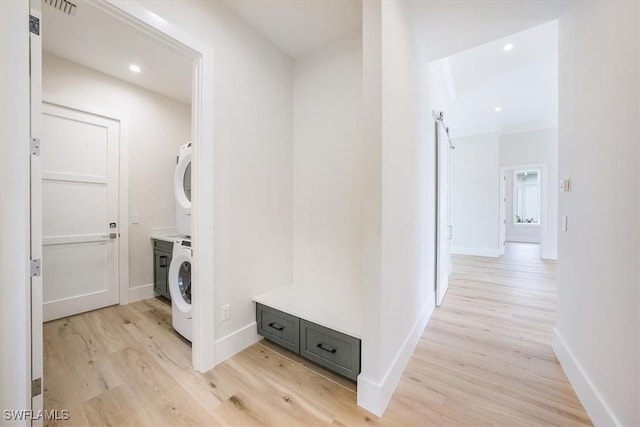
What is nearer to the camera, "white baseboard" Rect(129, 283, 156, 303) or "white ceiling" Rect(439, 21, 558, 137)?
"white ceiling" Rect(439, 21, 558, 137)

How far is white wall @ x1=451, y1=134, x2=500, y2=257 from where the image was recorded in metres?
5.63

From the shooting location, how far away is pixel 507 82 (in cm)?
364

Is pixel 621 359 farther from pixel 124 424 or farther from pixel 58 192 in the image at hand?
pixel 58 192

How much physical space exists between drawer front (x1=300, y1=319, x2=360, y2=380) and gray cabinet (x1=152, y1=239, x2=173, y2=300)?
1.97 m

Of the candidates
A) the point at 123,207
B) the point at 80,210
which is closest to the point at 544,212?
the point at 123,207

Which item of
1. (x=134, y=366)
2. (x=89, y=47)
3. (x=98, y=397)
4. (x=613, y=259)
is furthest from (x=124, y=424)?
(x=89, y=47)

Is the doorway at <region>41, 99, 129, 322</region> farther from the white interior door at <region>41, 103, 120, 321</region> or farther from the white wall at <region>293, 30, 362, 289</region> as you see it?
the white wall at <region>293, 30, 362, 289</region>

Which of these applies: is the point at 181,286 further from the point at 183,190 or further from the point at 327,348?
the point at 327,348

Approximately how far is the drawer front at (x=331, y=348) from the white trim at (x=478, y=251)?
18.1 feet

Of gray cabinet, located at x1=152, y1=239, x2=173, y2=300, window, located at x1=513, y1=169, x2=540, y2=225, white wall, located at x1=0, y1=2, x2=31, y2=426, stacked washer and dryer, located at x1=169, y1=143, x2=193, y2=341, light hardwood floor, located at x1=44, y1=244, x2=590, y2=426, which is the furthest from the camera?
window, located at x1=513, y1=169, x2=540, y2=225

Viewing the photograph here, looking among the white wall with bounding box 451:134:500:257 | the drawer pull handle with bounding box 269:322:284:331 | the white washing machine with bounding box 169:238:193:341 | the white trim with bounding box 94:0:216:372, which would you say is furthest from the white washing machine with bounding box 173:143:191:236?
the white wall with bounding box 451:134:500:257

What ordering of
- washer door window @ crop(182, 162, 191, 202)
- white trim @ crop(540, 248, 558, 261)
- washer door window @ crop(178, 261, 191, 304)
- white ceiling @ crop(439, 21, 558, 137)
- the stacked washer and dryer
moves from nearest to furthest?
the stacked washer and dryer < washer door window @ crop(178, 261, 191, 304) < washer door window @ crop(182, 162, 191, 202) < white ceiling @ crop(439, 21, 558, 137) < white trim @ crop(540, 248, 558, 261)

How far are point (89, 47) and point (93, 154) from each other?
1046 millimetres

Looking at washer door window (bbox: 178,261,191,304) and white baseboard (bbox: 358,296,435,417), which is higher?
washer door window (bbox: 178,261,191,304)
